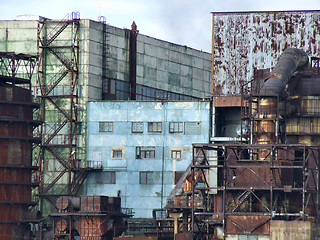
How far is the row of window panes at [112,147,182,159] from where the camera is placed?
8838 centimetres

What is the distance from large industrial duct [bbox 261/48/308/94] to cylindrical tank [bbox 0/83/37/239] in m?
19.5

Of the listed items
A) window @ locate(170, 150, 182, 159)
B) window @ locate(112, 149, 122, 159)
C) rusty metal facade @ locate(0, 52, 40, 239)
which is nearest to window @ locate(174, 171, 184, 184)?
window @ locate(170, 150, 182, 159)

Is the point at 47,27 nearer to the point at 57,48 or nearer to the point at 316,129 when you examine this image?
the point at 57,48

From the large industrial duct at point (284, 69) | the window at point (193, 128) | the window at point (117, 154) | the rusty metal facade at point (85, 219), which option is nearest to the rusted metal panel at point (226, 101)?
the window at point (193, 128)

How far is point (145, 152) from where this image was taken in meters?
89.1

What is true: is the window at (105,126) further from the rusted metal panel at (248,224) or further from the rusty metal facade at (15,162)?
the rusted metal panel at (248,224)

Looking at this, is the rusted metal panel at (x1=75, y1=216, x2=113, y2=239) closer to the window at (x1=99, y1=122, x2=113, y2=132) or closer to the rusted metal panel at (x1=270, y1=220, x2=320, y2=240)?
the window at (x1=99, y1=122, x2=113, y2=132)

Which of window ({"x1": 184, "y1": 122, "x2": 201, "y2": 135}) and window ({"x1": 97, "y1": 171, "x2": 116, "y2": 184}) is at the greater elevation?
window ({"x1": 184, "y1": 122, "x2": 201, "y2": 135})

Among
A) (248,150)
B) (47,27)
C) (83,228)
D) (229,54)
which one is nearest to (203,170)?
(248,150)

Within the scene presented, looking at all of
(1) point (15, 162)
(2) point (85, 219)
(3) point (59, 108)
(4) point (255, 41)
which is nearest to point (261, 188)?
(2) point (85, 219)

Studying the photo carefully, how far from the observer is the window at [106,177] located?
293ft

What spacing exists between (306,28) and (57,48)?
76.9ft

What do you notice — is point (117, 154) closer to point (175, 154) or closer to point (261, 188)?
point (175, 154)

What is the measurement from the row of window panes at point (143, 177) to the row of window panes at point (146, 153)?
4.87 ft
